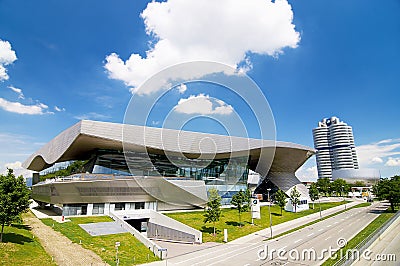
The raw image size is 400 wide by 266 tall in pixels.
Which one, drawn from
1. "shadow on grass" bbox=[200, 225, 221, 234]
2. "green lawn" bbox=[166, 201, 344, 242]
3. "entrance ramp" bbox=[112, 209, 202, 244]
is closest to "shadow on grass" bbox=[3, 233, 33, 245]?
"entrance ramp" bbox=[112, 209, 202, 244]

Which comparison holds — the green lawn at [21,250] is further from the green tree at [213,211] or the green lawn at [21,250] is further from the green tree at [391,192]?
the green tree at [391,192]

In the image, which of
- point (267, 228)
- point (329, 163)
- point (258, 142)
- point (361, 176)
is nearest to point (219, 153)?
point (258, 142)

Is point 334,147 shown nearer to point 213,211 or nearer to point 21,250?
point 213,211

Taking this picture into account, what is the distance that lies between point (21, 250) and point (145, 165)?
24.8 m

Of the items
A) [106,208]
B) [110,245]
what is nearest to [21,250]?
[110,245]

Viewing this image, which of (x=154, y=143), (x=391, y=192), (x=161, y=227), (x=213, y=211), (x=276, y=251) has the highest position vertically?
(x=154, y=143)

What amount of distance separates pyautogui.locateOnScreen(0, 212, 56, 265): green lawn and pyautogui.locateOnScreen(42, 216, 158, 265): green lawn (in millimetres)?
3279

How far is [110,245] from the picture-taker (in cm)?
2145

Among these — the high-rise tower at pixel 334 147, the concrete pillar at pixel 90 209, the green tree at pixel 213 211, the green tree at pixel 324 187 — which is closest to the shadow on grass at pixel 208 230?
the green tree at pixel 213 211

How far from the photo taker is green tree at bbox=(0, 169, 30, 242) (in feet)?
56.9

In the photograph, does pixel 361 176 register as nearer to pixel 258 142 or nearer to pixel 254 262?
pixel 258 142

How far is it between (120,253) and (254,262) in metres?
10.6

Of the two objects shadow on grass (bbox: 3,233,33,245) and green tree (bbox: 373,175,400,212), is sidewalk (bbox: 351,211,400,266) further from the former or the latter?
shadow on grass (bbox: 3,233,33,245)

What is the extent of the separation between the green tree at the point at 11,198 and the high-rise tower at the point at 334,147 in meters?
190
